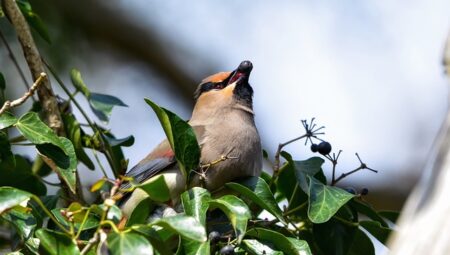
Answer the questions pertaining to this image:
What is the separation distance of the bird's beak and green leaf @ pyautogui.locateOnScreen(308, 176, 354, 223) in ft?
4.14

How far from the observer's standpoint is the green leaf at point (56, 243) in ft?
7.97

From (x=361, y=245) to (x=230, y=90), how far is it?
1261mm

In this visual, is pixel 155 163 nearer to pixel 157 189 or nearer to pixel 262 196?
pixel 262 196

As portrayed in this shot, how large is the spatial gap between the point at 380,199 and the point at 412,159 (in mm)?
1246

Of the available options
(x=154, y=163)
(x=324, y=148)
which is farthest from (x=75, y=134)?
(x=324, y=148)

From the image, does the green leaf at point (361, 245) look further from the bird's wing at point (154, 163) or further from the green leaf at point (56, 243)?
the green leaf at point (56, 243)

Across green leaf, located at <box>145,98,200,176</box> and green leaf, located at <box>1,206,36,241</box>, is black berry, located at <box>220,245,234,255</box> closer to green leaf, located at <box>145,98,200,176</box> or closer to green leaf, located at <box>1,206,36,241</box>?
green leaf, located at <box>145,98,200,176</box>

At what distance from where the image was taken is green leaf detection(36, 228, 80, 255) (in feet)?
7.97

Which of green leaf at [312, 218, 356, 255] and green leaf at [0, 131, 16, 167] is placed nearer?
green leaf at [0, 131, 16, 167]

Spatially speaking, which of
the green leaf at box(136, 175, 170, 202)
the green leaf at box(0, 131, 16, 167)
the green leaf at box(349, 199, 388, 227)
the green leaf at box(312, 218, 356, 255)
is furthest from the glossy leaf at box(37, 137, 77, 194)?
the green leaf at box(349, 199, 388, 227)

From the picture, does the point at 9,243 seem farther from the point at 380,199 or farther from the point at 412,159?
the point at 412,159

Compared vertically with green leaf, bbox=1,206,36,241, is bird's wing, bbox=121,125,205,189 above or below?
below

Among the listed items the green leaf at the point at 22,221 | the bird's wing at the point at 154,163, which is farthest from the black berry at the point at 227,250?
the bird's wing at the point at 154,163

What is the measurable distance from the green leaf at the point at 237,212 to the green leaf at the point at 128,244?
383 mm
